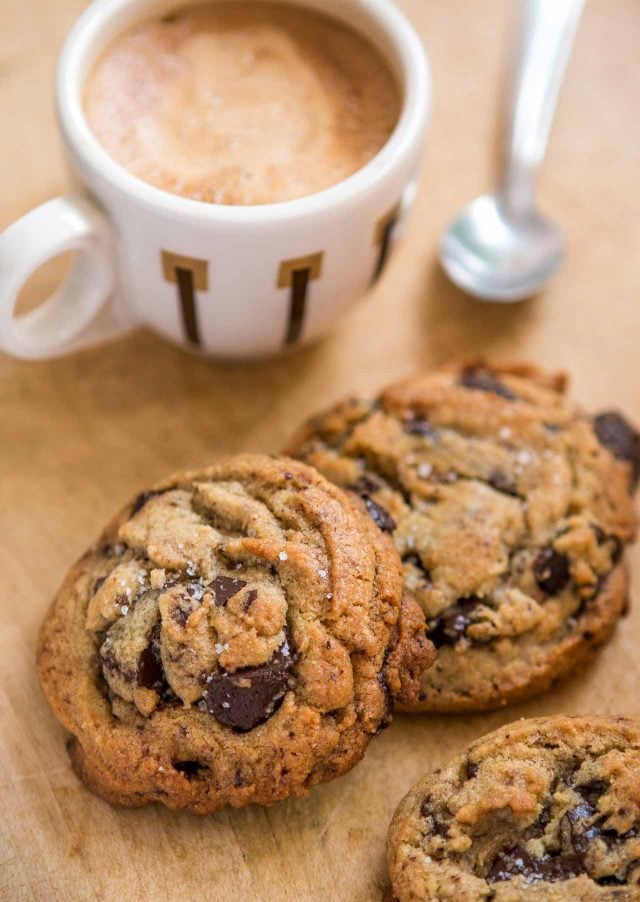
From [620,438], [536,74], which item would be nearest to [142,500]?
[620,438]

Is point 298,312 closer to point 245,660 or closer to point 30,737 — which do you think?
point 245,660

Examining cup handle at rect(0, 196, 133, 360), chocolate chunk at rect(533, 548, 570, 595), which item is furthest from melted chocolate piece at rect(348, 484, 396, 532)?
cup handle at rect(0, 196, 133, 360)

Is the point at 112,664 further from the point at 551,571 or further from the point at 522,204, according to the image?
the point at 522,204

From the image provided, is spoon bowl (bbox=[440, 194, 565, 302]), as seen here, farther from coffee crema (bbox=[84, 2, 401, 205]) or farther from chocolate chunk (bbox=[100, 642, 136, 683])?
chocolate chunk (bbox=[100, 642, 136, 683])

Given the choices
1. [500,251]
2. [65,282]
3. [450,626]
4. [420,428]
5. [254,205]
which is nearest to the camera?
[450,626]

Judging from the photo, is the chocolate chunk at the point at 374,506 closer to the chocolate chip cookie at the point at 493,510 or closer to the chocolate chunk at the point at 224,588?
the chocolate chip cookie at the point at 493,510

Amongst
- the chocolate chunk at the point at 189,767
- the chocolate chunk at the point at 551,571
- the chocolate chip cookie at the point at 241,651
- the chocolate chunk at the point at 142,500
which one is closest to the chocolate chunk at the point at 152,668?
the chocolate chip cookie at the point at 241,651

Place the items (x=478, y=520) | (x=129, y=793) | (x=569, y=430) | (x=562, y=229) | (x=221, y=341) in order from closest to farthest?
(x=129, y=793)
(x=478, y=520)
(x=569, y=430)
(x=221, y=341)
(x=562, y=229)

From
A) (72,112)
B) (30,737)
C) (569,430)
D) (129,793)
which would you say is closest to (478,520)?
(569,430)
